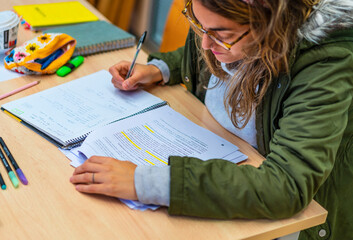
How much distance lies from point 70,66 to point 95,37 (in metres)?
0.19

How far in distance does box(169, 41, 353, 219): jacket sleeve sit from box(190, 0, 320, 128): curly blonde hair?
7 cm

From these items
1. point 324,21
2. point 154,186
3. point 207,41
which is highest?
point 324,21

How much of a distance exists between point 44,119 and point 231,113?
485 millimetres

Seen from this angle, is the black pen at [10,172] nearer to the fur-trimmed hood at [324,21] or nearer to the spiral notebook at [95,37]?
the spiral notebook at [95,37]

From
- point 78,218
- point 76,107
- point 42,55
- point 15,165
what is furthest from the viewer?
point 42,55

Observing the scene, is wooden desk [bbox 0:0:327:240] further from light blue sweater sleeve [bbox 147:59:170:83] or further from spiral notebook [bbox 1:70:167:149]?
light blue sweater sleeve [bbox 147:59:170:83]

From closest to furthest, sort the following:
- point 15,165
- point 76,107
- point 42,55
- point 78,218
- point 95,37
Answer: point 78,218, point 15,165, point 76,107, point 42,55, point 95,37

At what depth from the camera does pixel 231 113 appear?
114cm

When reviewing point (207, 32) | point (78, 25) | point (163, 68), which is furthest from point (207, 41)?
point (78, 25)

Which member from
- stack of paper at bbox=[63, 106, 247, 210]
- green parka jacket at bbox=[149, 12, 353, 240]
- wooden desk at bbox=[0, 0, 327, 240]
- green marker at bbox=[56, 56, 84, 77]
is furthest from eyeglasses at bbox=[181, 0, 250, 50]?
green marker at bbox=[56, 56, 84, 77]

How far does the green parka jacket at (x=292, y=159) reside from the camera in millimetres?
861

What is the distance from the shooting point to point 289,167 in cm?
88

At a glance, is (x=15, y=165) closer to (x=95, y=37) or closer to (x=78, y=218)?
(x=78, y=218)

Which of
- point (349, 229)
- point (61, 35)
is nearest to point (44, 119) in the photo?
point (61, 35)
